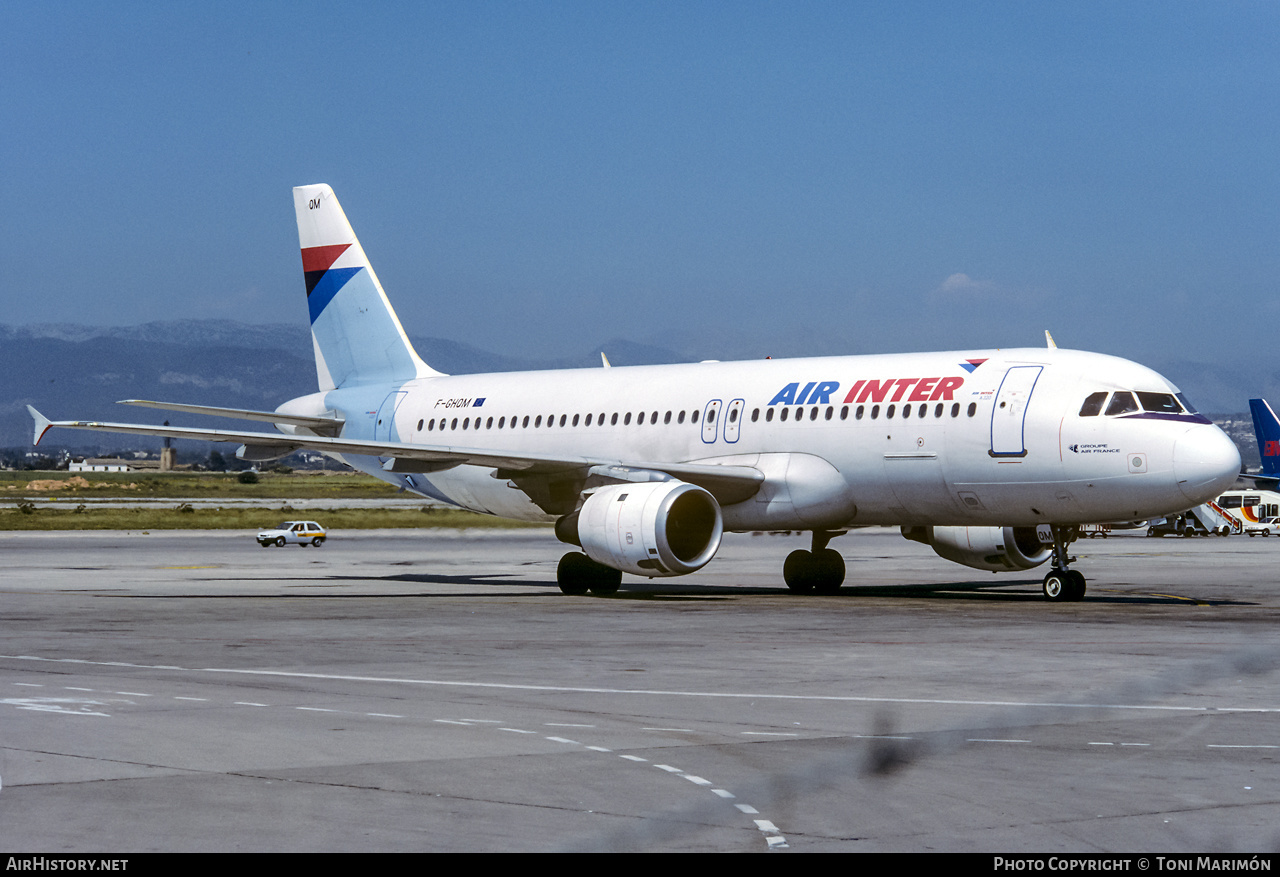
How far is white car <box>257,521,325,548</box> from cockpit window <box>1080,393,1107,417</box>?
37.8 metres

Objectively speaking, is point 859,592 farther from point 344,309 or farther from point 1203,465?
point 344,309

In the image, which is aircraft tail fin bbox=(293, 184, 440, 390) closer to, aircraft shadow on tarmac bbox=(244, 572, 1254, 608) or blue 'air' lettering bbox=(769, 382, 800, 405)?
aircraft shadow on tarmac bbox=(244, 572, 1254, 608)

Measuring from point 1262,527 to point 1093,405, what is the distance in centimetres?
5557

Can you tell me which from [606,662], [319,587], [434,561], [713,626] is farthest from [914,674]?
[434,561]

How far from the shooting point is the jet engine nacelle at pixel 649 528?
89.7ft

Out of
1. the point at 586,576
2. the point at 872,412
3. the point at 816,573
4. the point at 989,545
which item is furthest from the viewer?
the point at 816,573

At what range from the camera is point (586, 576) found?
1189 inches

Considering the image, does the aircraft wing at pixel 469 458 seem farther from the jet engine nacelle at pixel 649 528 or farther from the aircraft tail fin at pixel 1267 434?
the aircraft tail fin at pixel 1267 434

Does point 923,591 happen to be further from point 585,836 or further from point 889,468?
point 585,836

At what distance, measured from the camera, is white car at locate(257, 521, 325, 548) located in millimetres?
58781

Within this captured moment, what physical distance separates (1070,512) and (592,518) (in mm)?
8483

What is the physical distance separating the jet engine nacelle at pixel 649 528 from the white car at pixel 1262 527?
56.2 m

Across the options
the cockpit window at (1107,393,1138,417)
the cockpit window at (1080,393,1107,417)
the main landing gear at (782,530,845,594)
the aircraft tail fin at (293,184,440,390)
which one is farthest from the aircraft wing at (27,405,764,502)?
the aircraft tail fin at (293,184,440,390)

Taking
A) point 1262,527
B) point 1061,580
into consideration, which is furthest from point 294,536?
point 1262,527
